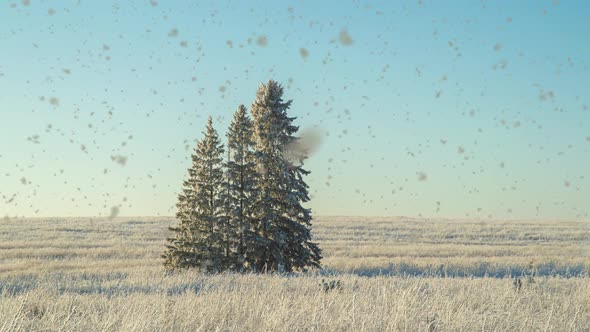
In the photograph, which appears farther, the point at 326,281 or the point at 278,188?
the point at 278,188

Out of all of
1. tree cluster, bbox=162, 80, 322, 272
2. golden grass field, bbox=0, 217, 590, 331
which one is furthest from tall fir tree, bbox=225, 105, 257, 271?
golden grass field, bbox=0, 217, 590, 331

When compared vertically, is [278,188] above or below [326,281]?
above

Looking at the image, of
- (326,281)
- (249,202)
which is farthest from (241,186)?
(326,281)

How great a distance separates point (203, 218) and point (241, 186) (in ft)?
7.37

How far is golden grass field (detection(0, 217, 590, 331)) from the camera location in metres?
7.53

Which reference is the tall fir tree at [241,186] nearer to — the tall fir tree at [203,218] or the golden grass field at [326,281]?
the tall fir tree at [203,218]

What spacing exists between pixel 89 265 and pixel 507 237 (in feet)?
132

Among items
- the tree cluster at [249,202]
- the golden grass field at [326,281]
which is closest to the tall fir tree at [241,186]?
the tree cluster at [249,202]

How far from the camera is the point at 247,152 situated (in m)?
26.2

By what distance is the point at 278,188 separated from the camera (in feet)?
84.3

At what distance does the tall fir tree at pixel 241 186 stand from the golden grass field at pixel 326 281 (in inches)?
155

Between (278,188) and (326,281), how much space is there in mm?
11242

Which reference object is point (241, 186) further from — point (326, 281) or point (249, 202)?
point (326, 281)

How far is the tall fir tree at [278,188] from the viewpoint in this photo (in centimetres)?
2547
